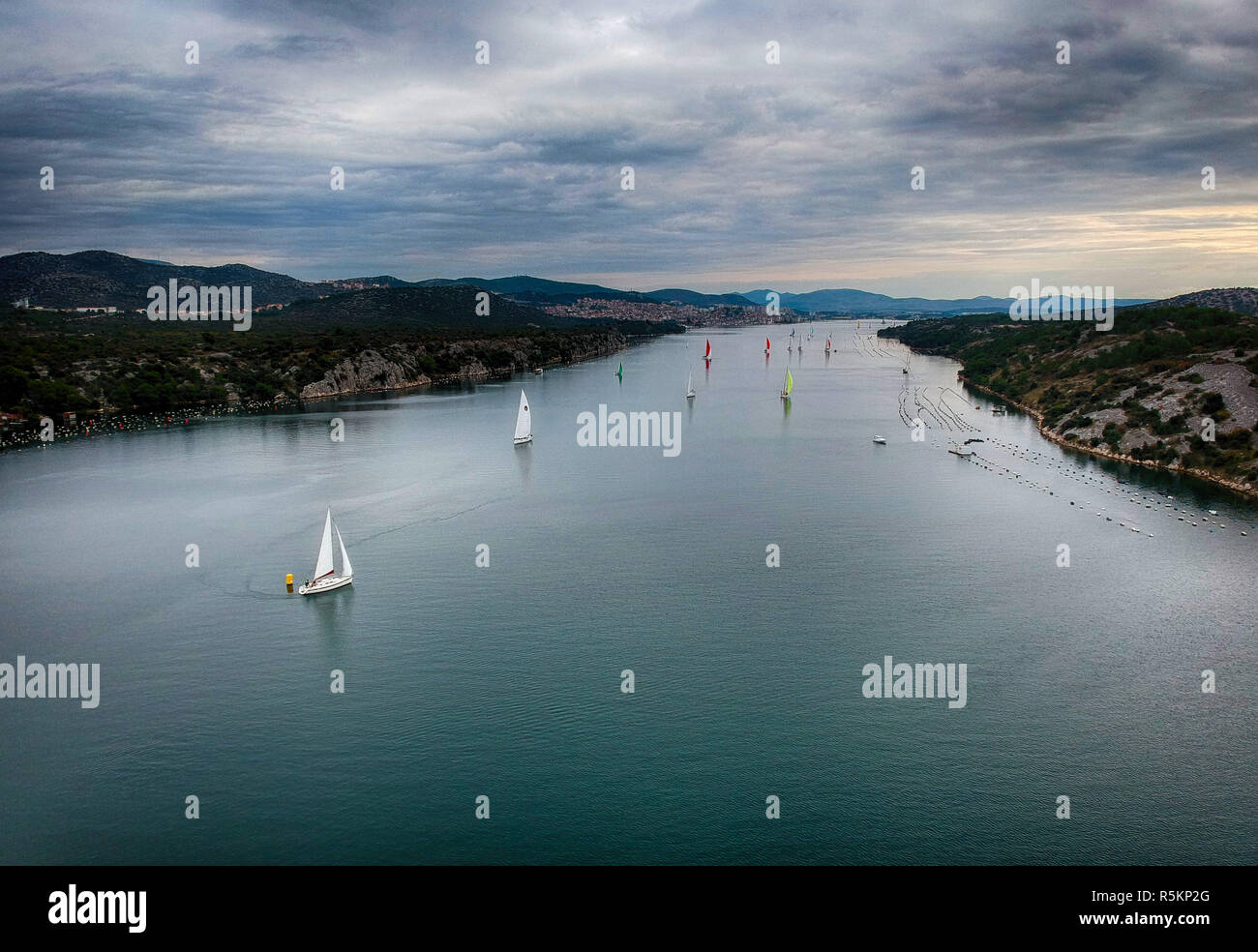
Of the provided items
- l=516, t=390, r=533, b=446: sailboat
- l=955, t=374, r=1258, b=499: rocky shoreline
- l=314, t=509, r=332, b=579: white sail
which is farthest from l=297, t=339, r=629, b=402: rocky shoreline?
l=955, t=374, r=1258, b=499: rocky shoreline

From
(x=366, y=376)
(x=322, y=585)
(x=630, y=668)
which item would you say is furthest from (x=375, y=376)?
(x=630, y=668)

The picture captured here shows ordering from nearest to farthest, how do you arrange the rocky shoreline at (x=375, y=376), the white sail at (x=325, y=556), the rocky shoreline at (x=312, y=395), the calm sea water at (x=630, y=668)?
the calm sea water at (x=630, y=668) < the white sail at (x=325, y=556) < the rocky shoreline at (x=312, y=395) < the rocky shoreline at (x=375, y=376)

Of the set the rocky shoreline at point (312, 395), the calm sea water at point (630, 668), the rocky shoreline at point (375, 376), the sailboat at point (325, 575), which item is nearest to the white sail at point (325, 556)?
the sailboat at point (325, 575)

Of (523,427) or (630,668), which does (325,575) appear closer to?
(630,668)

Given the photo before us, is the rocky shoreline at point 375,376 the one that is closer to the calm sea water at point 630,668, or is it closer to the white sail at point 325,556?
the calm sea water at point 630,668
